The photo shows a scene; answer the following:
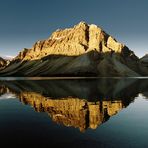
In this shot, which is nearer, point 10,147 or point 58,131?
point 10,147

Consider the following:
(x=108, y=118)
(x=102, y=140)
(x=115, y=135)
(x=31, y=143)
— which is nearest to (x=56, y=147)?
(x=31, y=143)

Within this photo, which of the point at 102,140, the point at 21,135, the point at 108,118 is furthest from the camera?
the point at 108,118

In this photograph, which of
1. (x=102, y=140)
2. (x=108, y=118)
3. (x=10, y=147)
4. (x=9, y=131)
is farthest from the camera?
(x=108, y=118)

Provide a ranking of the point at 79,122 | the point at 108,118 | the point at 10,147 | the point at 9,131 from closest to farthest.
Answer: the point at 10,147, the point at 9,131, the point at 79,122, the point at 108,118

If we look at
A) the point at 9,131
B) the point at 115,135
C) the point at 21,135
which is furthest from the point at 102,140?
the point at 9,131

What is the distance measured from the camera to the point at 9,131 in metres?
26.5

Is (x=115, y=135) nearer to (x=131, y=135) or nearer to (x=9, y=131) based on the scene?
(x=131, y=135)

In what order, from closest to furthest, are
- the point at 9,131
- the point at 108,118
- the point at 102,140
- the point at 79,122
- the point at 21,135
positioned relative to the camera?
1. the point at 102,140
2. the point at 21,135
3. the point at 9,131
4. the point at 79,122
5. the point at 108,118

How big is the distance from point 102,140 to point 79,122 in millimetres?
8421

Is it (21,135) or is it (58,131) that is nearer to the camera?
(21,135)

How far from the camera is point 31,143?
21.7m

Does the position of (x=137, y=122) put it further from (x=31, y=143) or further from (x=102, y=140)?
(x=31, y=143)

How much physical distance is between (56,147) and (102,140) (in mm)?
4529

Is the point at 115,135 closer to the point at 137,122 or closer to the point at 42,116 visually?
the point at 137,122
